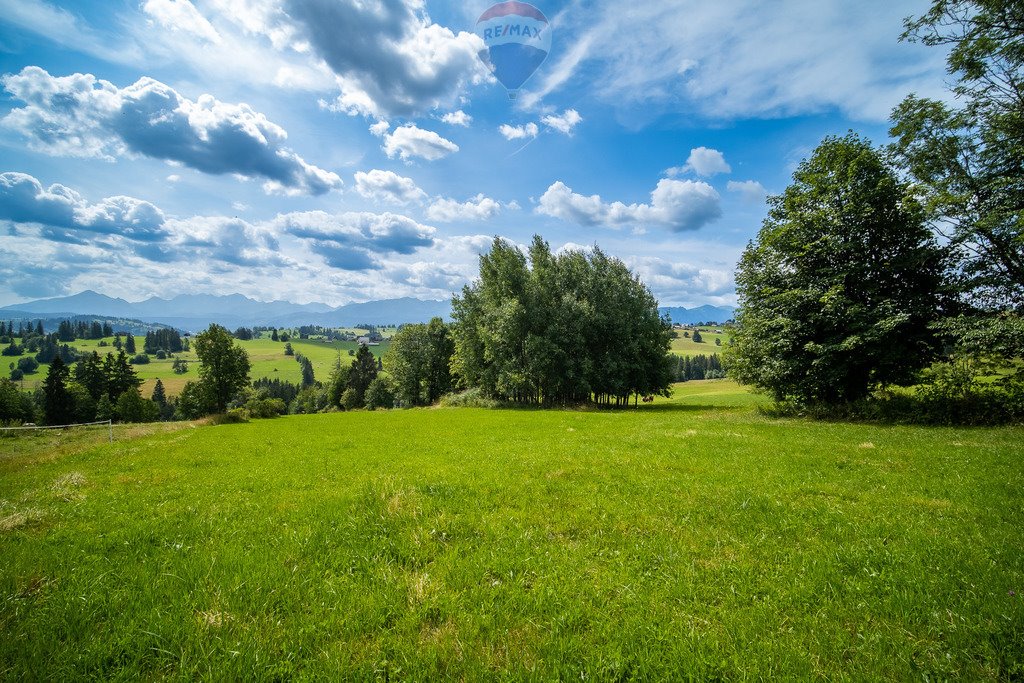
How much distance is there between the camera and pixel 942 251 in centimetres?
2477

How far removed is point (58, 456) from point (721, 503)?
34756 millimetres

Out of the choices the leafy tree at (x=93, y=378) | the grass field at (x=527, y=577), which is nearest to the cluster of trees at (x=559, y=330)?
the grass field at (x=527, y=577)

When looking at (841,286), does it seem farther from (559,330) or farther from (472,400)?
(472,400)

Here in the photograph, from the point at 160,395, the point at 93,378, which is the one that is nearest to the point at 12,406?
the point at 93,378

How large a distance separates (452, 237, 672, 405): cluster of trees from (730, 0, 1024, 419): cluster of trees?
18.5 m

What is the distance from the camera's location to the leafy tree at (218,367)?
69562mm

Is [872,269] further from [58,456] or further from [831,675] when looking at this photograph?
[58,456]

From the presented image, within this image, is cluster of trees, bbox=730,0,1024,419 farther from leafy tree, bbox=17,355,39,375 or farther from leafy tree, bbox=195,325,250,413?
leafy tree, bbox=17,355,39,375

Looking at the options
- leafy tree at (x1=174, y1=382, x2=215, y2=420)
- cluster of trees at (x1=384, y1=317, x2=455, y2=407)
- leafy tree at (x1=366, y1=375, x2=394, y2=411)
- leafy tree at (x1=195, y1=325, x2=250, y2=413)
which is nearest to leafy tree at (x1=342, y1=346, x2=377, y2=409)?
leafy tree at (x1=366, y1=375, x2=394, y2=411)

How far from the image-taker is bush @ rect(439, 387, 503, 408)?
2174 inches

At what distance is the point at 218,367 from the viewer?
70500 millimetres

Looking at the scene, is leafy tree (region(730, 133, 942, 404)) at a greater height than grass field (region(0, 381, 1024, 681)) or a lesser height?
greater

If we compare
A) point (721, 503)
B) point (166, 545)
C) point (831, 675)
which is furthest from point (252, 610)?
point (721, 503)

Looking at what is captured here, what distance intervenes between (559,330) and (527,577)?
43970mm
